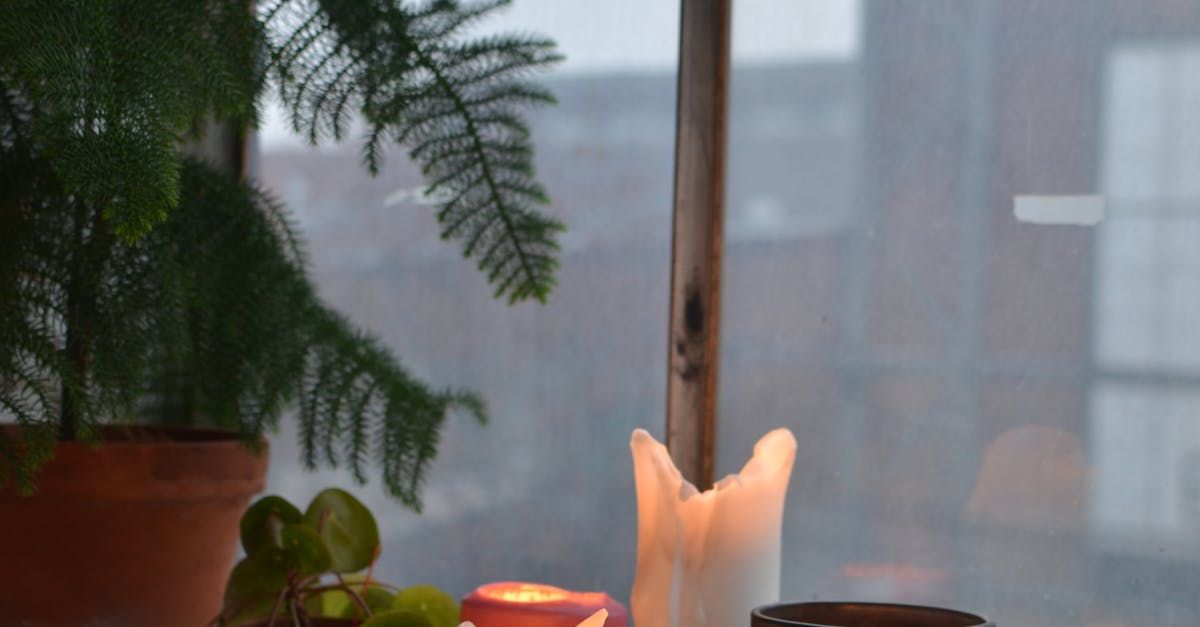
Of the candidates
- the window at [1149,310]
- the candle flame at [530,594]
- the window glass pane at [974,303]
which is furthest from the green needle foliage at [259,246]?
the window at [1149,310]

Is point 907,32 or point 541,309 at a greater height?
point 907,32

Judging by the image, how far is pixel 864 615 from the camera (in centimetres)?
76

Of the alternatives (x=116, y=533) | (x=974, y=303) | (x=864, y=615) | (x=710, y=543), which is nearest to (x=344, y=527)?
(x=116, y=533)

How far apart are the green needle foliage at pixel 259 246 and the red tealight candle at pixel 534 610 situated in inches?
4.9

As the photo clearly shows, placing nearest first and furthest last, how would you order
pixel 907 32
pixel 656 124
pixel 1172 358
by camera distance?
1. pixel 1172 358
2. pixel 907 32
3. pixel 656 124

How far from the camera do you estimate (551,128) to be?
1109 mm

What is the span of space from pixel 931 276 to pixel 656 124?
28 centimetres

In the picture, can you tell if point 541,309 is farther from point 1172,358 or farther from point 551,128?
point 1172,358

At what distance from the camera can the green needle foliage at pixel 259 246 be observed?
2.71 ft

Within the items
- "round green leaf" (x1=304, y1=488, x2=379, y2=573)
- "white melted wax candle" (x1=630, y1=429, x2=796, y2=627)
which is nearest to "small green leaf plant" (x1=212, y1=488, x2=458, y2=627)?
"round green leaf" (x1=304, y1=488, x2=379, y2=573)

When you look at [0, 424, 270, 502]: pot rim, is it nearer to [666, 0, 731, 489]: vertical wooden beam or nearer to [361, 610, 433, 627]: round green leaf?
[361, 610, 433, 627]: round green leaf

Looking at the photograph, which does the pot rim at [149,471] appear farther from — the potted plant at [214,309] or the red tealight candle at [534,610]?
the red tealight candle at [534,610]

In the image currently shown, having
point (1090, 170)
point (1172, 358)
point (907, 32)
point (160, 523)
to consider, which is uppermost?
point (907, 32)

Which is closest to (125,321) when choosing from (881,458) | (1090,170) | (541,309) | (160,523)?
(160,523)
